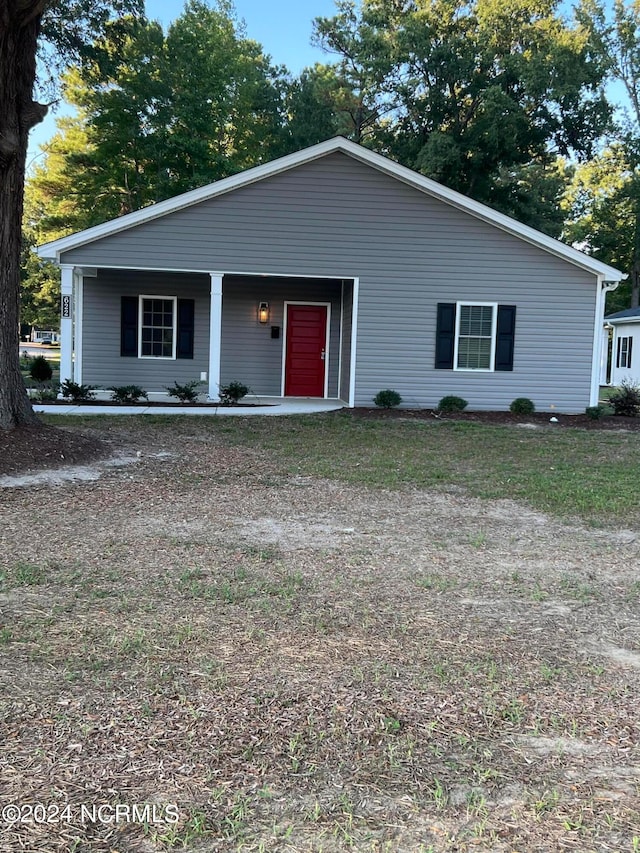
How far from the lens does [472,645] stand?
343cm

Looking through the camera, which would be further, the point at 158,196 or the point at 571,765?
the point at 158,196

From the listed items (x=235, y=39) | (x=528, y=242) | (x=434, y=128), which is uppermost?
(x=235, y=39)

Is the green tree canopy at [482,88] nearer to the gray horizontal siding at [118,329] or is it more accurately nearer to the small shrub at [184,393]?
the gray horizontal siding at [118,329]

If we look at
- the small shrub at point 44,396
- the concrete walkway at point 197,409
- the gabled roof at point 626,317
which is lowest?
the concrete walkway at point 197,409

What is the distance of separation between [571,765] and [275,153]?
103ft

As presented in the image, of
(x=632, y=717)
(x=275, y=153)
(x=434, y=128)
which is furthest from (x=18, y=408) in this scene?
(x=275, y=153)

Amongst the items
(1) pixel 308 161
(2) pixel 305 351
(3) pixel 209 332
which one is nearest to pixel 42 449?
(3) pixel 209 332

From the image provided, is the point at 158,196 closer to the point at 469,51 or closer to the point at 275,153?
the point at 275,153

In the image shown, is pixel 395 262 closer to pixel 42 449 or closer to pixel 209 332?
pixel 209 332

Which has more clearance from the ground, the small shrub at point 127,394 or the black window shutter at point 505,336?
the black window shutter at point 505,336

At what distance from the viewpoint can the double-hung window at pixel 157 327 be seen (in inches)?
587

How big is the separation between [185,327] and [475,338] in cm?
597

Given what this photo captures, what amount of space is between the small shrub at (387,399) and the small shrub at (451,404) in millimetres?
845

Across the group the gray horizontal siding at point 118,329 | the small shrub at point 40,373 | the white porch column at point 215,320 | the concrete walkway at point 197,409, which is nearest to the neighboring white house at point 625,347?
the concrete walkway at point 197,409
